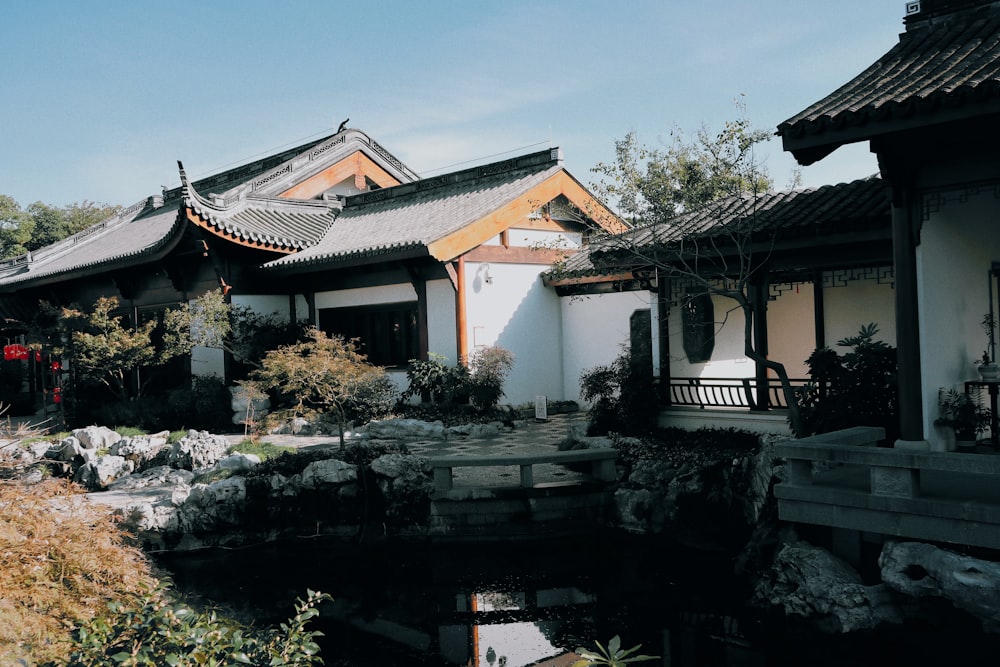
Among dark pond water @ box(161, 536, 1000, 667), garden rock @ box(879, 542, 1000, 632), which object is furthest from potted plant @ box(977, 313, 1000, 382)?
dark pond water @ box(161, 536, 1000, 667)

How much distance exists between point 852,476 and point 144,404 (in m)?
12.2

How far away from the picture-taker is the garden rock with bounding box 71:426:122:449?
1251 cm

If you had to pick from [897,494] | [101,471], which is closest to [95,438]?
[101,471]

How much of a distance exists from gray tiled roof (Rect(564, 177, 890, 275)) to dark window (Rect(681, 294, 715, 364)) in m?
1.12

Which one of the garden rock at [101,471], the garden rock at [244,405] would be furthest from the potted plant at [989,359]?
the garden rock at [244,405]

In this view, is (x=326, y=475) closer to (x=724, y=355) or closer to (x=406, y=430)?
(x=406, y=430)

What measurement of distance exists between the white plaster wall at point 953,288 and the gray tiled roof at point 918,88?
1013 mm

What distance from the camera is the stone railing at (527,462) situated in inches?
342

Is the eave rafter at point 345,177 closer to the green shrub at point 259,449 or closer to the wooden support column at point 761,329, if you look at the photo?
the green shrub at point 259,449

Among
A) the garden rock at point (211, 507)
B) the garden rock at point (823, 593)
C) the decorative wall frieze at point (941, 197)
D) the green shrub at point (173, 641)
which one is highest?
the decorative wall frieze at point (941, 197)

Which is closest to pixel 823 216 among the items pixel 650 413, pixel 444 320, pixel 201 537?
pixel 650 413

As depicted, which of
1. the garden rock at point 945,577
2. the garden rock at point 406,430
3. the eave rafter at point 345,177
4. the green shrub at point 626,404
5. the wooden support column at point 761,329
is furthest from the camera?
the eave rafter at point 345,177

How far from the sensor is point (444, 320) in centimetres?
1379

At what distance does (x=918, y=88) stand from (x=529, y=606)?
5.12 meters
